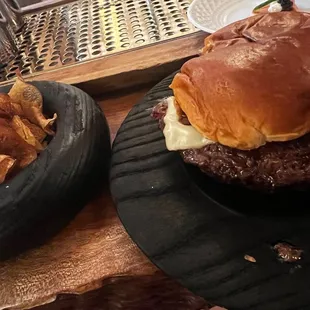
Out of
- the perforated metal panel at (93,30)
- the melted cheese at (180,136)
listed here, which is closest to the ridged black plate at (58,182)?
the melted cheese at (180,136)

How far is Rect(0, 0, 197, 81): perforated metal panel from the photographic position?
4.72 ft

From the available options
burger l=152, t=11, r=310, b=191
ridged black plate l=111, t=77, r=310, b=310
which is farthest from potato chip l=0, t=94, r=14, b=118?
burger l=152, t=11, r=310, b=191

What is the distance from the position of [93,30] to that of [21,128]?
28.9 inches

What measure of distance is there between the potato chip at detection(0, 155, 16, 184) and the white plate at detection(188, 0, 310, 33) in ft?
2.14

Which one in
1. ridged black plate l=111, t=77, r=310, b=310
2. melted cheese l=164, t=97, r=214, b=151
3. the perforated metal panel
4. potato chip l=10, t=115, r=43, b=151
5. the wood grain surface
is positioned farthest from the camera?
the perforated metal panel

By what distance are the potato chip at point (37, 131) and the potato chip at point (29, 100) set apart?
1 centimetres

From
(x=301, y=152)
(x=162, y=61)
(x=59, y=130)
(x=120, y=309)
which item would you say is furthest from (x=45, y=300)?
(x=162, y=61)

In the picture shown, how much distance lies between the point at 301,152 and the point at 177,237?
0.23 m

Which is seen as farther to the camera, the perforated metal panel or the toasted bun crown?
the perforated metal panel

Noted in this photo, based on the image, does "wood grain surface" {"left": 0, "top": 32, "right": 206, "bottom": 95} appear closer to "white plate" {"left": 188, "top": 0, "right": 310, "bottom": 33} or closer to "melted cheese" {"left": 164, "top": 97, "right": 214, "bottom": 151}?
"white plate" {"left": 188, "top": 0, "right": 310, "bottom": 33}

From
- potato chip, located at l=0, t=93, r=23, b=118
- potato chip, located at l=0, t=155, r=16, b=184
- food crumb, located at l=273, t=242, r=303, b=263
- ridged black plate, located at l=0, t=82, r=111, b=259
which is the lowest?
food crumb, located at l=273, t=242, r=303, b=263

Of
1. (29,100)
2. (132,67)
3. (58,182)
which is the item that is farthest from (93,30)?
(58,182)

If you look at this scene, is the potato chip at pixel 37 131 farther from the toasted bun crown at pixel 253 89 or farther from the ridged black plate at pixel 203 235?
the toasted bun crown at pixel 253 89

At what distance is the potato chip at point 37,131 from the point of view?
3.19 feet
